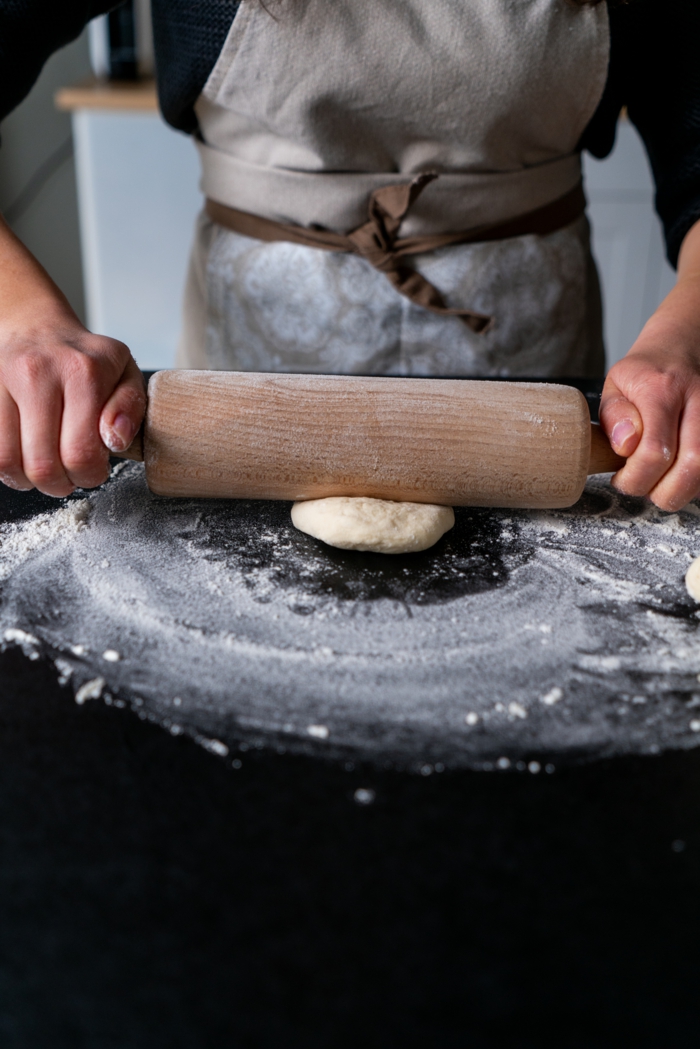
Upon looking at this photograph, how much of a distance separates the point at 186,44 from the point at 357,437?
0.56 m

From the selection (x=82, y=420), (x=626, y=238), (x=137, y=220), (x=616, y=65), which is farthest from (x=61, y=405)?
(x=626, y=238)

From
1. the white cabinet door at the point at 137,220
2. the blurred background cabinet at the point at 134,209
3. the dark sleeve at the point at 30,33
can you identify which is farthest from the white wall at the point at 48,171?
the dark sleeve at the point at 30,33

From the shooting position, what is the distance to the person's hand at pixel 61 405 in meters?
0.70

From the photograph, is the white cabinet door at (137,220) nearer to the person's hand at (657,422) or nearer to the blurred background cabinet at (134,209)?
the blurred background cabinet at (134,209)

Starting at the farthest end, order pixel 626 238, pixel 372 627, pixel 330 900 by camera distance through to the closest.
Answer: pixel 626 238 → pixel 372 627 → pixel 330 900

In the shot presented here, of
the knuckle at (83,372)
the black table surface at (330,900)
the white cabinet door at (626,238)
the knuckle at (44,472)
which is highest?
the knuckle at (83,372)

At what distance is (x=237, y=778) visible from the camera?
49 centimetres

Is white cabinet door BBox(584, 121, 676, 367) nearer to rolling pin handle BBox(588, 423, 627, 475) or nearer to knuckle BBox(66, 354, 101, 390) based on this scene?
rolling pin handle BBox(588, 423, 627, 475)

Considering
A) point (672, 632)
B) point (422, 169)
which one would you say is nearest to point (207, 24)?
point (422, 169)

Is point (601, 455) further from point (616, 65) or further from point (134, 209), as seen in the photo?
point (134, 209)

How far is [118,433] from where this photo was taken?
712mm

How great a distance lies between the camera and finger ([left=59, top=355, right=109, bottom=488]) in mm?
701

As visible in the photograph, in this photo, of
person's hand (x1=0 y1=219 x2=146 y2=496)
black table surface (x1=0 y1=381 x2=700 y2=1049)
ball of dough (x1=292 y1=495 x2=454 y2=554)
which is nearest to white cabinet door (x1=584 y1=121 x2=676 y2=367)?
ball of dough (x1=292 y1=495 x2=454 y2=554)

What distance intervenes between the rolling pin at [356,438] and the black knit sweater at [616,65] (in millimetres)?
442
